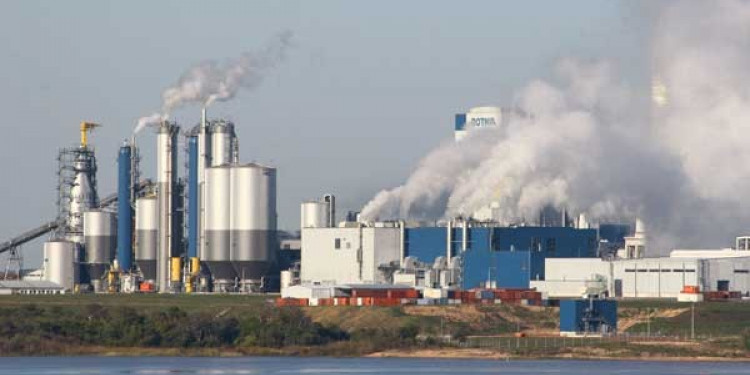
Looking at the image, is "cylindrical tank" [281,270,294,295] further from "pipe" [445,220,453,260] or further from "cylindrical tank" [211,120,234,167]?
"pipe" [445,220,453,260]

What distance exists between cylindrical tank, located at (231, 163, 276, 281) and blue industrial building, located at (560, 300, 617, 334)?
4309 cm

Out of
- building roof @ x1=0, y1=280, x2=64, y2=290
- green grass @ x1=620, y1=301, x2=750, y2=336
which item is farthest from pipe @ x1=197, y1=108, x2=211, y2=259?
green grass @ x1=620, y1=301, x2=750, y2=336

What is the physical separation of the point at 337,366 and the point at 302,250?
5808cm

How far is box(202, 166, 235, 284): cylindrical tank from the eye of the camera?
16825cm

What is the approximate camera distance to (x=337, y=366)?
109m

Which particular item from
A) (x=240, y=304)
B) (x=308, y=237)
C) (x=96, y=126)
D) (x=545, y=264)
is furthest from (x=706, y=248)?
(x=96, y=126)

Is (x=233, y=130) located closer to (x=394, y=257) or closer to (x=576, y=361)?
(x=394, y=257)

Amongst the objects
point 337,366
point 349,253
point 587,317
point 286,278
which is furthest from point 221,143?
point 337,366

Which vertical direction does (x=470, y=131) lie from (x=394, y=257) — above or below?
above

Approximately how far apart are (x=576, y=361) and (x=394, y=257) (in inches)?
1993

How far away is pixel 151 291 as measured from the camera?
575ft

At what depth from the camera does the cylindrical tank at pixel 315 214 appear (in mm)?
170250

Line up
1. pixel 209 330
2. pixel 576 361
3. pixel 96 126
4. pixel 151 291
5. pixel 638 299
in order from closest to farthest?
1. pixel 576 361
2. pixel 209 330
3. pixel 638 299
4. pixel 151 291
5. pixel 96 126

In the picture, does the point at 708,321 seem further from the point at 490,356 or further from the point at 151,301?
the point at 151,301
